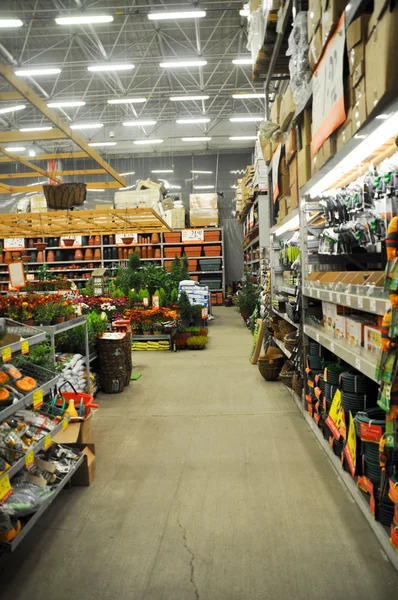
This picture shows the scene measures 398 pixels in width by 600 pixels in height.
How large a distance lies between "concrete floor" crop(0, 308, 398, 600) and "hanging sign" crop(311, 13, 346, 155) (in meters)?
2.11

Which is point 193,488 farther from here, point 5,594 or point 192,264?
point 192,264

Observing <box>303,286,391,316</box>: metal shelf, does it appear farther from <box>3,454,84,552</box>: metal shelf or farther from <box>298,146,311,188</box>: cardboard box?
<box>3,454,84,552</box>: metal shelf

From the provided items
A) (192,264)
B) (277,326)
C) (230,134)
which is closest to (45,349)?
(277,326)

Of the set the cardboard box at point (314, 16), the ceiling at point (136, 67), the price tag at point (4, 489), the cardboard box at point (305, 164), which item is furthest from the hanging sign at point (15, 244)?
the price tag at point (4, 489)

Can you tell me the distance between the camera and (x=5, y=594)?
1.89 metres

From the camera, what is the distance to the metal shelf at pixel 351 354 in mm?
2254

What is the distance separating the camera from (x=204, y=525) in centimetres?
239

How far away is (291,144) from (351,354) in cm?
242

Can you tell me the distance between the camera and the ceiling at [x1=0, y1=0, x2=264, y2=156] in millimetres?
11523

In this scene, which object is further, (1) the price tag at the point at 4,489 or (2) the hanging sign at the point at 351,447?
(2) the hanging sign at the point at 351,447

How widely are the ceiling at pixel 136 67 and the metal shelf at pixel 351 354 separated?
9.18 meters

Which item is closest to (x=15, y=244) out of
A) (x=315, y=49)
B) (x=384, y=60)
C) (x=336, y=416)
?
(x=315, y=49)

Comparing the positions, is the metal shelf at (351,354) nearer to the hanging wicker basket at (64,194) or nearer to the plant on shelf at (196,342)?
the hanging wicker basket at (64,194)

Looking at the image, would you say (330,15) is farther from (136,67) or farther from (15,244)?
(15,244)
